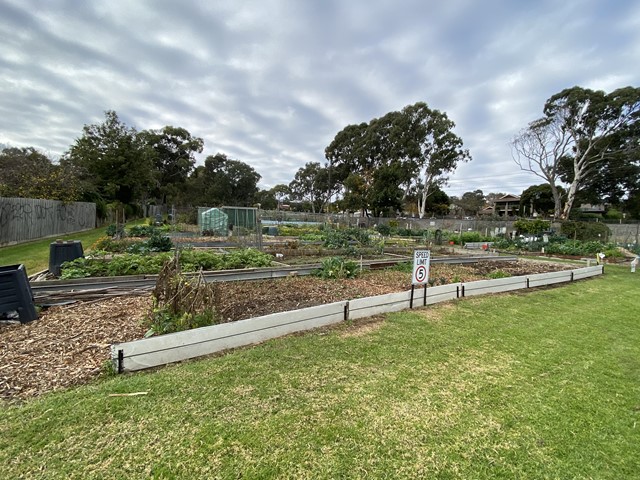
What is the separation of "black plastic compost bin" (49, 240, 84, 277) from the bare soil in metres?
2.75

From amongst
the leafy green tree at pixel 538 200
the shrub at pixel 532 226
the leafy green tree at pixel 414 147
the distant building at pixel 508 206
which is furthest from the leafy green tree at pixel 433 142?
the distant building at pixel 508 206

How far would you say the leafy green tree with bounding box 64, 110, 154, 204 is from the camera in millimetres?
24984

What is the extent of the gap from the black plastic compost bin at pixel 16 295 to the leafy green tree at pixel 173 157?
150ft

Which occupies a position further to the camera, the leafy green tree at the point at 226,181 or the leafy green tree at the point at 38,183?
the leafy green tree at the point at 226,181

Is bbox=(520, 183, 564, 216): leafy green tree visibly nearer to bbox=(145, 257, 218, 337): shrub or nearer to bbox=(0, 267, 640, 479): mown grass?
bbox=(0, 267, 640, 479): mown grass

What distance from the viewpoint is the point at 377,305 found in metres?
4.68

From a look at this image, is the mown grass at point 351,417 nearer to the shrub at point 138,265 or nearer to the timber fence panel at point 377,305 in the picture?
the timber fence panel at point 377,305

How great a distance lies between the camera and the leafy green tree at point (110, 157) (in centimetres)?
2498

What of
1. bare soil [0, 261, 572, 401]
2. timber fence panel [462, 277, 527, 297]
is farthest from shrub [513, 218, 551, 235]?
bare soil [0, 261, 572, 401]

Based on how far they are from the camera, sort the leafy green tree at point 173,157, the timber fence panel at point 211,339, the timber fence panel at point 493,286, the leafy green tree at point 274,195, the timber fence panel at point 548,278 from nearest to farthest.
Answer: the timber fence panel at point 211,339 < the timber fence panel at point 493,286 < the timber fence panel at point 548,278 < the leafy green tree at point 173,157 < the leafy green tree at point 274,195

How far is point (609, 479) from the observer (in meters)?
1.75

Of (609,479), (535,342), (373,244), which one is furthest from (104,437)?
(373,244)

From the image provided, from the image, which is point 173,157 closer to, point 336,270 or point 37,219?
point 37,219

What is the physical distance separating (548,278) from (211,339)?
8.19 m
